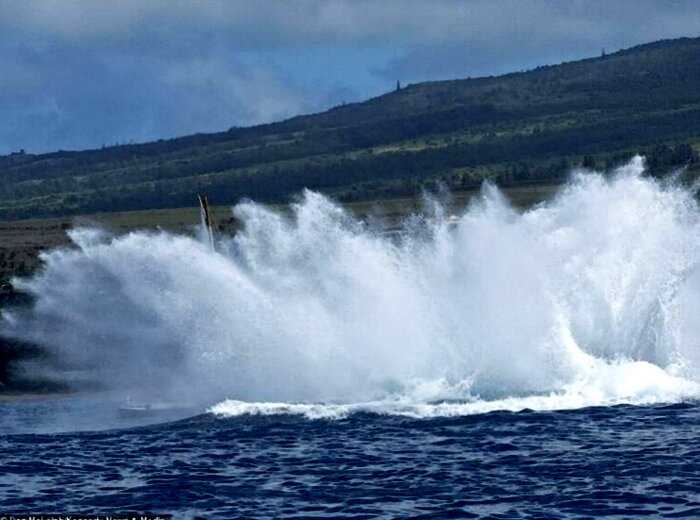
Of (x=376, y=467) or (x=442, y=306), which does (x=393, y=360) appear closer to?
(x=442, y=306)

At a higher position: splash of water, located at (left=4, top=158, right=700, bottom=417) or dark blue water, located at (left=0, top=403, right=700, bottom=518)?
splash of water, located at (left=4, top=158, right=700, bottom=417)

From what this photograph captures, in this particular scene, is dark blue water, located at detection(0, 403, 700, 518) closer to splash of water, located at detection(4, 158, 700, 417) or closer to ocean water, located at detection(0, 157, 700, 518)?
ocean water, located at detection(0, 157, 700, 518)

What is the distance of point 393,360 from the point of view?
55062 millimetres

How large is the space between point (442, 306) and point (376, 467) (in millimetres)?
16392

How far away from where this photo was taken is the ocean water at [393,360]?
41094 millimetres

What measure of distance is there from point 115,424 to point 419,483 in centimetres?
1761

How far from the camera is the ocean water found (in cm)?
4109

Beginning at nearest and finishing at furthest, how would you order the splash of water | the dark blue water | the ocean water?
1. the dark blue water
2. the ocean water
3. the splash of water

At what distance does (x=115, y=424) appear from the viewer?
53719 mm

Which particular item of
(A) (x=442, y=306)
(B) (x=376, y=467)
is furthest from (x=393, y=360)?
(B) (x=376, y=467)

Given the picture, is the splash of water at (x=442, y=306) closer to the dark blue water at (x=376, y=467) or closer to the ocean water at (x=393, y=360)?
the ocean water at (x=393, y=360)

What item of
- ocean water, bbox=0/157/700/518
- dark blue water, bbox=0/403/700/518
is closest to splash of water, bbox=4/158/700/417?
ocean water, bbox=0/157/700/518

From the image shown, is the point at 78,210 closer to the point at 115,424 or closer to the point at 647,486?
the point at 115,424

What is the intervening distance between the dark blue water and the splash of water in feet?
10.6
